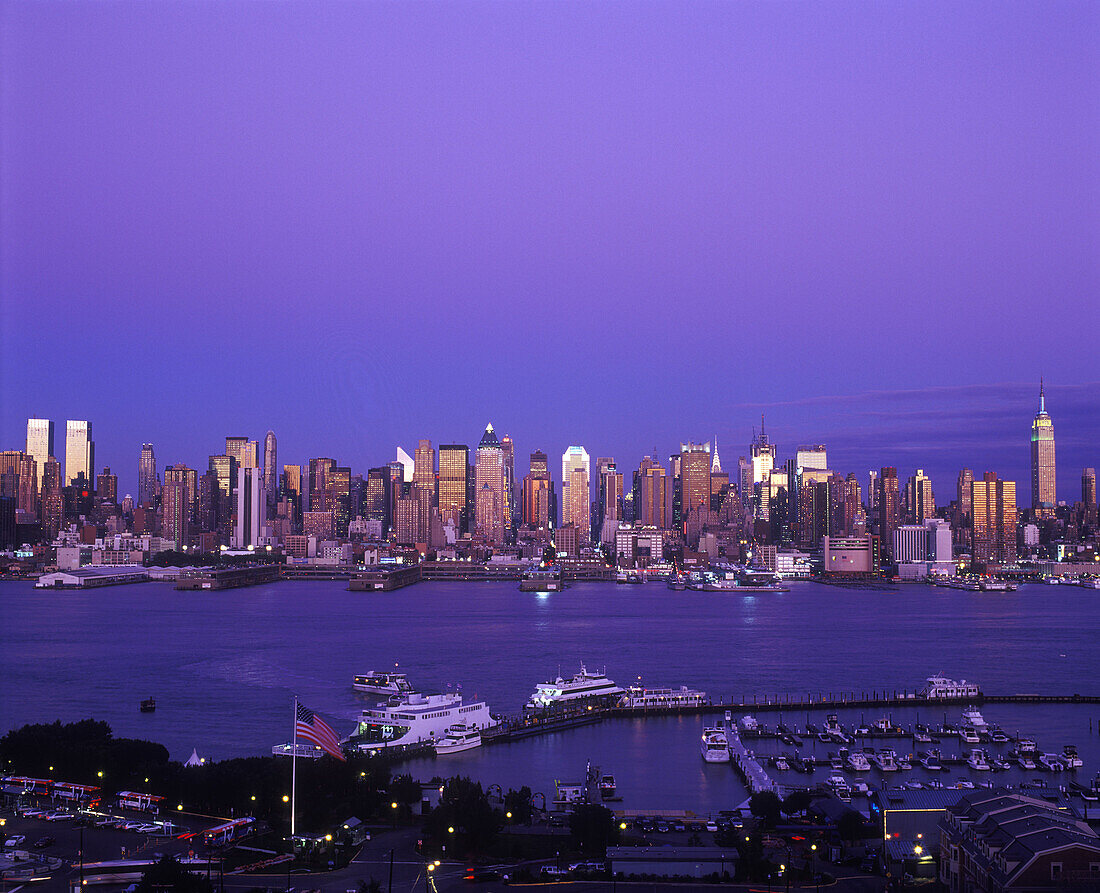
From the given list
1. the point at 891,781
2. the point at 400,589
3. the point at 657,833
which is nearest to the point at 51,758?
the point at 657,833

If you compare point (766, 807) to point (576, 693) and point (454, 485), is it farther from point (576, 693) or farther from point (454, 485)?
point (454, 485)

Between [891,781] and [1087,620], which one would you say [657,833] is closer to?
[891,781]

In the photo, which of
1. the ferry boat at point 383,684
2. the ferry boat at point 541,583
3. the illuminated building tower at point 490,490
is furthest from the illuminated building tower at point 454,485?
the ferry boat at point 383,684

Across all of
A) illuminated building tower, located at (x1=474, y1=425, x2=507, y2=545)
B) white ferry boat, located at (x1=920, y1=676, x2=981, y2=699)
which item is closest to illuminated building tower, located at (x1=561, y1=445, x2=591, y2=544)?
illuminated building tower, located at (x1=474, y1=425, x2=507, y2=545)

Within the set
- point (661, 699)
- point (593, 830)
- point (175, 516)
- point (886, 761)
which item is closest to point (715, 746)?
point (886, 761)

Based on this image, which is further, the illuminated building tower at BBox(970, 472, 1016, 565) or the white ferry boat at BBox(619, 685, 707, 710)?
the illuminated building tower at BBox(970, 472, 1016, 565)

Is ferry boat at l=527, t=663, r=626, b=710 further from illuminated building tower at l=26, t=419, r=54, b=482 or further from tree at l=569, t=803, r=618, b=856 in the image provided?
illuminated building tower at l=26, t=419, r=54, b=482

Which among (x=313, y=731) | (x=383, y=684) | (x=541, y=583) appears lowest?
(x=541, y=583)
